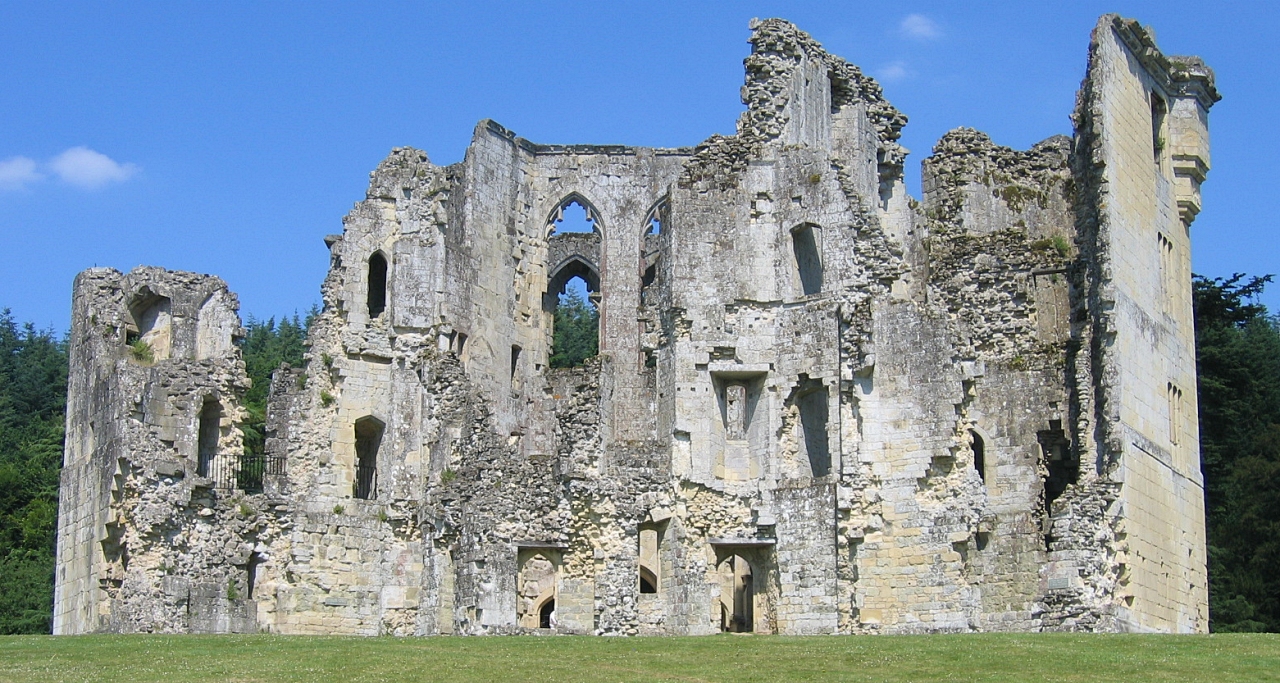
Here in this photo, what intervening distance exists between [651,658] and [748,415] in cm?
1248

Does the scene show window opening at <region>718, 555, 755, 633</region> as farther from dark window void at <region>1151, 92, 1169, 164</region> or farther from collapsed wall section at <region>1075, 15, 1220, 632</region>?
dark window void at <region>1151, 92, 1169, 164</region>

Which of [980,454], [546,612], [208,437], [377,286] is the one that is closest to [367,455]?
[377,286]

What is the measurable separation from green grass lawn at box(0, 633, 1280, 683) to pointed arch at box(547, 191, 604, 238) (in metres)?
16.7

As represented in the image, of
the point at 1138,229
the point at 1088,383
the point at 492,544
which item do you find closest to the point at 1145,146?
the point at 1138,229

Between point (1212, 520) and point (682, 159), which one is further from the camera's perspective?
point (1212, 520)

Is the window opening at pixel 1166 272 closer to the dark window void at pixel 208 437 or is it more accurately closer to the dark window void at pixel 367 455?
the dark window void at pixel 367 455

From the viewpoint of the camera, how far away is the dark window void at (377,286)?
43.2m

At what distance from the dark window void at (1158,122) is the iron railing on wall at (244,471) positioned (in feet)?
64.0

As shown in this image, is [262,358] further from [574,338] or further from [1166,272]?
[1166,272]

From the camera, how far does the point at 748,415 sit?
40562 mm

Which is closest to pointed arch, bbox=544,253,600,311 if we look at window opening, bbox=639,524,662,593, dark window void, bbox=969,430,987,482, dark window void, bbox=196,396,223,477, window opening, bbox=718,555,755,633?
window opening, bbox=639,524,662,593

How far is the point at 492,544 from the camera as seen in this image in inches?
1519

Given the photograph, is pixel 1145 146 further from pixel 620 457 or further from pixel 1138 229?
pixel 620 457

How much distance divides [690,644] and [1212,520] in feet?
80.9
